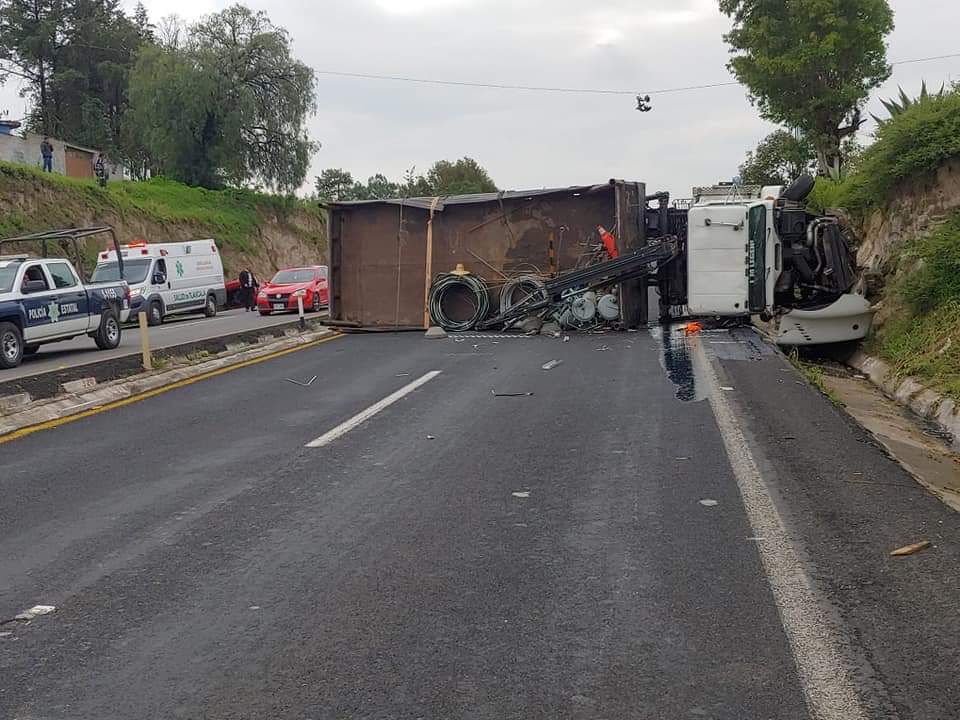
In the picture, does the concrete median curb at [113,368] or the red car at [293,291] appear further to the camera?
the red car at [293,291]

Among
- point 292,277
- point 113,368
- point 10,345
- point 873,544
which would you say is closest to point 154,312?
point 292,277

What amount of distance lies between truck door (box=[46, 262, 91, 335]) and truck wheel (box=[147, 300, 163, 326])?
933 centimetres

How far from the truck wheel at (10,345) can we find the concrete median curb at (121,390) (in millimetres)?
3283

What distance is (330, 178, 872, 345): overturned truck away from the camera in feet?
60.0

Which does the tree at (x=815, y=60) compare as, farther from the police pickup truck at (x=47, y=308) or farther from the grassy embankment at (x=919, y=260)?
the police pickup truck at (x=47, y=308)

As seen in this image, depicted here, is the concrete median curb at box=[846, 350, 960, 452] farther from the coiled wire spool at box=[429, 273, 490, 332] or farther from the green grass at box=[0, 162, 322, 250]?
the green grass at box=[0, 162, 322, 250]

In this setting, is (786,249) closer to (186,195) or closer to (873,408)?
(873,408)

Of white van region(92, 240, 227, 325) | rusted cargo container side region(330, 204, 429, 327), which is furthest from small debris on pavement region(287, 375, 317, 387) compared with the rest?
white van region(92, 240, 227, 325)

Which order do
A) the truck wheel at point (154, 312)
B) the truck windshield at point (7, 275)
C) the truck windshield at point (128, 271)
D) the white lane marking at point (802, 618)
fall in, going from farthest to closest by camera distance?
the truck wheel at point (154, 312)
the truck windshield at point (128, 271)
the truck windshield at point (7, 275)
the white lane marking at point (802, 618)

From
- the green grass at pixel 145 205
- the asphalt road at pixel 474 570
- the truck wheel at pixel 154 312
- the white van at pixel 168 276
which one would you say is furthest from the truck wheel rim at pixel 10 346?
the green grass at pixel 145 205

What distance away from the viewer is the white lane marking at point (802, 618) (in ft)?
12.9

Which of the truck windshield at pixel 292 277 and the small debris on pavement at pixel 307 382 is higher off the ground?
Result: the truck windshield at pixel 292 277

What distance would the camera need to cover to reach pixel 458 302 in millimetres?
21578

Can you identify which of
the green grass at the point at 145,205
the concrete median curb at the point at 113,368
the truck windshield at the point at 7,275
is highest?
the green grass at the point at 145,205
